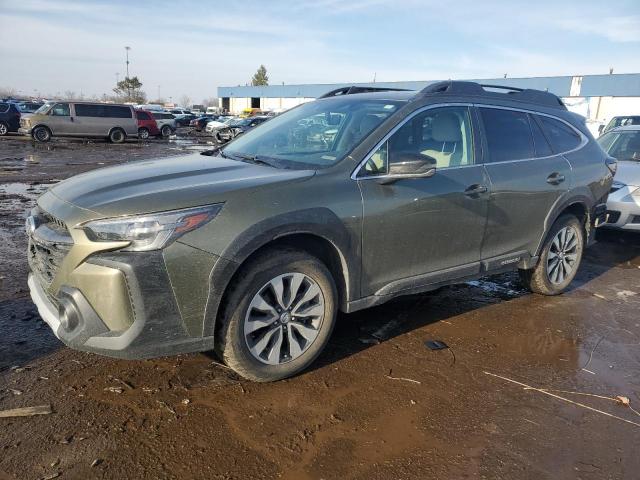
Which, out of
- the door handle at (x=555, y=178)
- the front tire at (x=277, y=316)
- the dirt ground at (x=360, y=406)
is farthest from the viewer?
the door handle at (x=555, y=178)

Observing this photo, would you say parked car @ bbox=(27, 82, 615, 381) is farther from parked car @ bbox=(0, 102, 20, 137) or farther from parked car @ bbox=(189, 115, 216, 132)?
parked car @ bbox=(189, 115, 216, 132)

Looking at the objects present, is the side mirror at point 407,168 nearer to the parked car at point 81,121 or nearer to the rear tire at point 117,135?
the parked car at point 81,121

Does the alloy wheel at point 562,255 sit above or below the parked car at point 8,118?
below

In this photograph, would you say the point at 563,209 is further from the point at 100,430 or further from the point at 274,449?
the point at 100,430

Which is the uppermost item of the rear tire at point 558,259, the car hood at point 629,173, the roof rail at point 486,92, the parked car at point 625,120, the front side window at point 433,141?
the parked car at point 625,120

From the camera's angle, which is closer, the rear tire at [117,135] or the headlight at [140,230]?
the headlight at [140,230]

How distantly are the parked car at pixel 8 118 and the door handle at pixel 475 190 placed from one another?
27305mm

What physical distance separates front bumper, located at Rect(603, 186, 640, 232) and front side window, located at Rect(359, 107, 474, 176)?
3.99m

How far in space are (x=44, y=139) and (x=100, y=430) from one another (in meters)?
23.9

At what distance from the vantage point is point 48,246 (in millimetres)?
2877

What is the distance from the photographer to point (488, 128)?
425 centimetres

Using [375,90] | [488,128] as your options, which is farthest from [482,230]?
[375,90]

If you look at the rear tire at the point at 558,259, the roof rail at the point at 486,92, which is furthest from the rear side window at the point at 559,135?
the rear tire at the point at 558,259

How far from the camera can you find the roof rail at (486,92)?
13.2 feet
